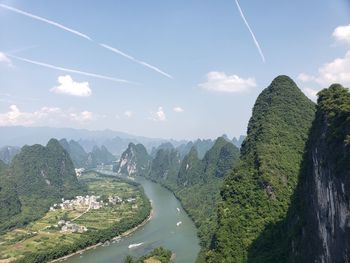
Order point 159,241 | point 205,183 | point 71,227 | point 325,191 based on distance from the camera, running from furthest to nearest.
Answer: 1. point 205,183
2. point 71,227
3. point 159,241
4. point 325,191

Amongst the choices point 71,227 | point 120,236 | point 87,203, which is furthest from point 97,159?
point 120,236

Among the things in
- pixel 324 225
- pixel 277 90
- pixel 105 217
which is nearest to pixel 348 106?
pixel 324 225

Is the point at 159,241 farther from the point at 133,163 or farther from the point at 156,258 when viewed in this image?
the point at 133,163

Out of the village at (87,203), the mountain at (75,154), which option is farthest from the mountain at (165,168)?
the mountain at (75,154)

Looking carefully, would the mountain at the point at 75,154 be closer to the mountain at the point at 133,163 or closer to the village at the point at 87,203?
the mountain at the point at 133,163

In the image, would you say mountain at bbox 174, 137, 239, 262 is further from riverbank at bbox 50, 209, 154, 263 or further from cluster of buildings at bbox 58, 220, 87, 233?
cluster of buildings at bbox 58, 220, 87, 233

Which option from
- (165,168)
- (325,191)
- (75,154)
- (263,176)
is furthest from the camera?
(75,154)
